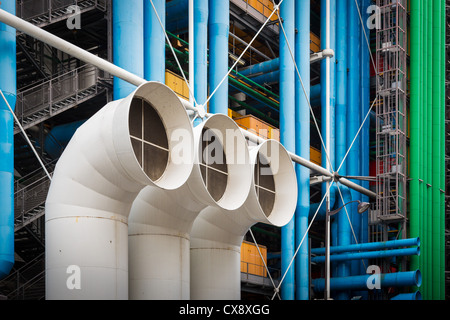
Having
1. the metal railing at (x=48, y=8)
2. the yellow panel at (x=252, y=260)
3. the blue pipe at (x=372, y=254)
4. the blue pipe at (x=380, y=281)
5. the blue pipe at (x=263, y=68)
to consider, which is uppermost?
the blue pipe at (x=263, y=68)

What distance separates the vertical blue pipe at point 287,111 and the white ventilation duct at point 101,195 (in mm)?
15391

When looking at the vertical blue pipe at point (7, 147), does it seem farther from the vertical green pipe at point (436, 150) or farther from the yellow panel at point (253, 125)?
the vertical green pipe at point (436, 150)

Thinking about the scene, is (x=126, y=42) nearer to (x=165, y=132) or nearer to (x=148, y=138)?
(x=165, y=132)

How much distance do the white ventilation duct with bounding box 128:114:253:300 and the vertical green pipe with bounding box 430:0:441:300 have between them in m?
20.6

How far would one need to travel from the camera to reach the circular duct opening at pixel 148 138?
2214cm

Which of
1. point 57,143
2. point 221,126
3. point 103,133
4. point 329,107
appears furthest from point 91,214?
point 329,107

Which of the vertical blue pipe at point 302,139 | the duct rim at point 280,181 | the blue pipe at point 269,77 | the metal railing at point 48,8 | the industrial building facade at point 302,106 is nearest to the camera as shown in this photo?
the duct rim at point 280,181

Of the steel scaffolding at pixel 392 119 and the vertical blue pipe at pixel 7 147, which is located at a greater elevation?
the steel scaffolding at pixel 392 119

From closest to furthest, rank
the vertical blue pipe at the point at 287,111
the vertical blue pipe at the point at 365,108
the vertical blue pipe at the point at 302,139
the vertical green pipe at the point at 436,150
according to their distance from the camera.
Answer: the vertical blue pipe at the point at 287,111 → the vertical blue pipe at the point at 302,139 → the vertical blue pipe at the point at 365,108 → the vertical green pipe at the point at 436,150

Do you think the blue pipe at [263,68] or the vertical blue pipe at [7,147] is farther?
the blue pipe at [263,68]

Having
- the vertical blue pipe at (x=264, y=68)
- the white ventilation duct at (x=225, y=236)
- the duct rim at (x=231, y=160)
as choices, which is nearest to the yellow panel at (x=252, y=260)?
the vertical blue pipe at (x=264, y=68)

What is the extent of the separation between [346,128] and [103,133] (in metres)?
23.7

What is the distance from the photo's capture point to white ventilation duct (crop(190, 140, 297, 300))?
25562mm
